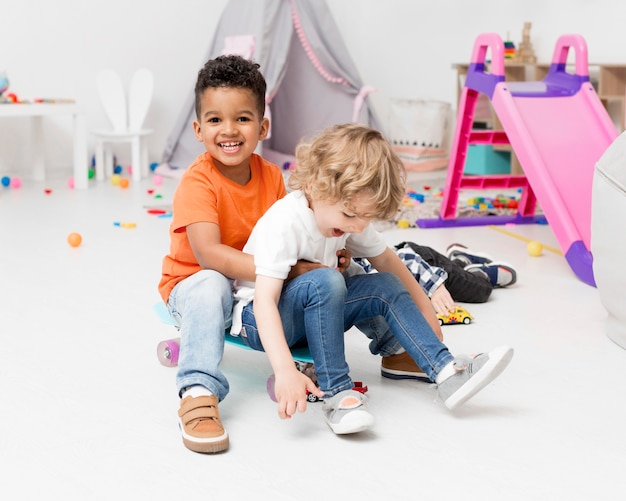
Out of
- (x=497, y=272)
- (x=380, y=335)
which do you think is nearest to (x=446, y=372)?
(x=380, y=335)

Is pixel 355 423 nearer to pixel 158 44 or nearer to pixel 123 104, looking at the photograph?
pixel 123 104

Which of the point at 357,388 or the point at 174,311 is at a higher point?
the point at 174,311

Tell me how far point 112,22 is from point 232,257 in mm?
4028

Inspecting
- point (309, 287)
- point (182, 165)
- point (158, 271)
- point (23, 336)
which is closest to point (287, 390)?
point (309, 287)

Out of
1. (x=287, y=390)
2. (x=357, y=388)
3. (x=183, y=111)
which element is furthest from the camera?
(x=183, y=111)

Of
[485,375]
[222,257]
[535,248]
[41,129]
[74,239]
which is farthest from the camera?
[41,129]

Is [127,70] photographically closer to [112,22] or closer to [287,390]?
[112,22]

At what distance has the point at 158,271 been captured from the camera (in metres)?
2.78

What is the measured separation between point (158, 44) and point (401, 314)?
422cm

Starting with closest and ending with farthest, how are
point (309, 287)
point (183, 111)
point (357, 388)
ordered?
point (309, 287)
point (357, 388)
point (183, 111)

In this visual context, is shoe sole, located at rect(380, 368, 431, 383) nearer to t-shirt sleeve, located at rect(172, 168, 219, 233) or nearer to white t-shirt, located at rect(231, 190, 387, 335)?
white t-shirt, located at rect(231, 190, 387, 335)

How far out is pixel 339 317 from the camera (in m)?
1.57

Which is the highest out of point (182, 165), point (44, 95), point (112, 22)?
point (112, 22)

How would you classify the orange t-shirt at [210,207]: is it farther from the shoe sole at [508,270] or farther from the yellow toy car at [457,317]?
the shoe sole at [508,270]
